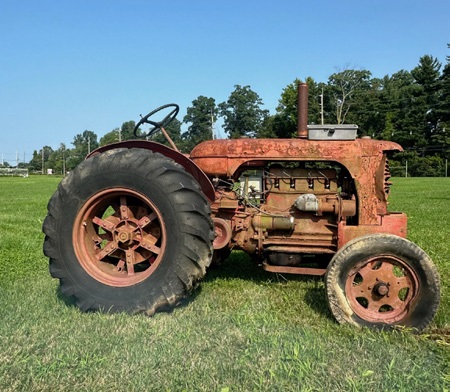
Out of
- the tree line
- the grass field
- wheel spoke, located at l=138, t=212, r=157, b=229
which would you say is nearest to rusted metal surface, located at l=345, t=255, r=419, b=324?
the grass field

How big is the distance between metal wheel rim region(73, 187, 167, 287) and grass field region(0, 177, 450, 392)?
41 centimetres

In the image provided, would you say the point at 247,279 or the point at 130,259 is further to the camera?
the point at 247,279

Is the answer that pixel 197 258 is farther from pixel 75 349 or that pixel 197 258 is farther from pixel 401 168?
pixel 401 168

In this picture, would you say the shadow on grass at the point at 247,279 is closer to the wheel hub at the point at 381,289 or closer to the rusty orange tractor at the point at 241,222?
the rusty orange tractor at the point at 241,222

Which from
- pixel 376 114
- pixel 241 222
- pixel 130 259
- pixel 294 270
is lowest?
pixel 294 270

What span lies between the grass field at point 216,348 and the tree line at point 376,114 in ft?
149

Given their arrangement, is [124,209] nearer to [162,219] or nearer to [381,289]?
[162,219]

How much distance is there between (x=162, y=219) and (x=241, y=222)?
99 cm

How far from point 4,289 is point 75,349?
2.06 meters

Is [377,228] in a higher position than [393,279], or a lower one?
higher

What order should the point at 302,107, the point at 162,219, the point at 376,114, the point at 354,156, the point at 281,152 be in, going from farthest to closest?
the point at 376,114, the point at 302,107, the point at 281,152, the point at 354,156, the point at 162,219

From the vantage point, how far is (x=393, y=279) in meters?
3.67

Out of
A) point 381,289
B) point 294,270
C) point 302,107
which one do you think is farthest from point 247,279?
point 302,107

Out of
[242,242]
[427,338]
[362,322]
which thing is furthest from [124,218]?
[427,338]
